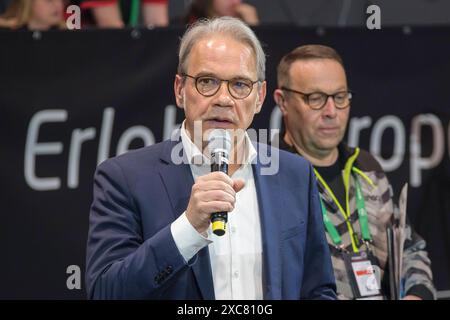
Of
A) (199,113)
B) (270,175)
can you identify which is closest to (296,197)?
(270,175)

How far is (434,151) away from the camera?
483 cm

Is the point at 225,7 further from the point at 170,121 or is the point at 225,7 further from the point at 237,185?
the point at 237,185

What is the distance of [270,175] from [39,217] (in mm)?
1986

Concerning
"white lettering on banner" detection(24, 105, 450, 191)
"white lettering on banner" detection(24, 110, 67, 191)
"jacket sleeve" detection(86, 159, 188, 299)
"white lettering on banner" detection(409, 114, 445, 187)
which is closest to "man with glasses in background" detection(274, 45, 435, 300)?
"white lettering on banner" detection(24, 105, 450, 191)

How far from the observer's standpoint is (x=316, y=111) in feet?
13.6

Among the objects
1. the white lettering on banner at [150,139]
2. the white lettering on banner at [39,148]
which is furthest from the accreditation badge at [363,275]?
the white lettering on banner at [39,148]

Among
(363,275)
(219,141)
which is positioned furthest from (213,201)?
(363,275)

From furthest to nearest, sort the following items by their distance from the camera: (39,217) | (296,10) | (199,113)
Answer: (296,10)
(39,217)
(199,113)

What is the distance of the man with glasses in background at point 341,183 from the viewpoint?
3.92m

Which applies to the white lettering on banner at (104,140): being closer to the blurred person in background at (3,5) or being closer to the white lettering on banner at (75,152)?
the white lettering on banner at (75,152)

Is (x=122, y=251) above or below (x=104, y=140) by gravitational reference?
below

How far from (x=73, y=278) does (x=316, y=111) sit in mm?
1447

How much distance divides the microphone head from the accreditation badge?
4.26 ft
